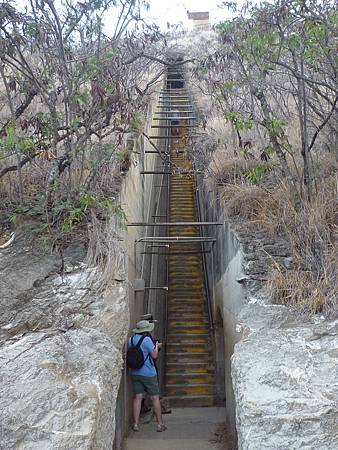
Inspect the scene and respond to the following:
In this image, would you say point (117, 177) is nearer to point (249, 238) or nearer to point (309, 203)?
point (249, 238)

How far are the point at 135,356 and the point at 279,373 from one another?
11.3ft

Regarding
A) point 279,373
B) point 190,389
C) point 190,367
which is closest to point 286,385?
point 279,373

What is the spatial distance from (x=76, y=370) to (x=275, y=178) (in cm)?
499

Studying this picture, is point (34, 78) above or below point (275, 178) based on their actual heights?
above

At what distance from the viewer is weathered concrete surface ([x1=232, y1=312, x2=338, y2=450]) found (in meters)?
3.94

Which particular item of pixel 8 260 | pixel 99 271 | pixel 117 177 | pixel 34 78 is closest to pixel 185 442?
pixel 99 271

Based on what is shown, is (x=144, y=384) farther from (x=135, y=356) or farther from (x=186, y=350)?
(x=186, y=350)

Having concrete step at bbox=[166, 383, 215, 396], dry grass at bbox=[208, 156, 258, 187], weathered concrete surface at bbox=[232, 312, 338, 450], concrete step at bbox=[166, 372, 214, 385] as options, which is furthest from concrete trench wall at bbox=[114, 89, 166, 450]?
weathered concrete surface at bbox=[232, 312, 338, 450]

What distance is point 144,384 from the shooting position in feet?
25.9

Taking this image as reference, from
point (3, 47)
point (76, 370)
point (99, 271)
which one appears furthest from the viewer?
point (3, 47)

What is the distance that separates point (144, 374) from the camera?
7.76 metres

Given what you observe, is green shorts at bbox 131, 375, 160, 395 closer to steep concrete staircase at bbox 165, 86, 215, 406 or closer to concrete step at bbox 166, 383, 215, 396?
steep concrete staircase at bbox 165, 86, 215, 406

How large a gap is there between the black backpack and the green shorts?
0.25 meters

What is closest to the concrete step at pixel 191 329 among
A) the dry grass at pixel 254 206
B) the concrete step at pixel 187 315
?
the concrete step at pixel 187 315
